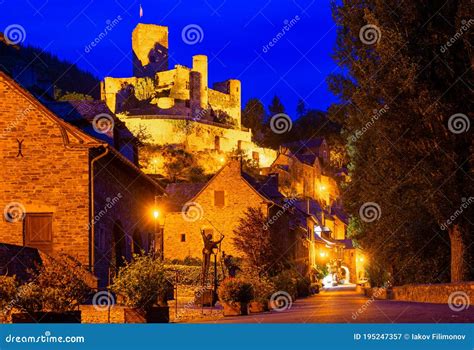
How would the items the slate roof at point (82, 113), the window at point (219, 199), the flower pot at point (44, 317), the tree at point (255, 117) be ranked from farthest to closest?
the tree at point (255, 117) < the window at point (219, 199) < the slate roof at point (82, 113) < the flower pot at point (44, 317)

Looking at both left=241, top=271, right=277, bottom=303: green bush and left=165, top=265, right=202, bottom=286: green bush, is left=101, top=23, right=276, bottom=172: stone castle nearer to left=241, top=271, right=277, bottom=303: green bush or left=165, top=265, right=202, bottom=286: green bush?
left=165, top=265, right=202, bottom=286: green bush

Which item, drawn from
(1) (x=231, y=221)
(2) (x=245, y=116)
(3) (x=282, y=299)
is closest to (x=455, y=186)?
(3) (x=282, y=299)

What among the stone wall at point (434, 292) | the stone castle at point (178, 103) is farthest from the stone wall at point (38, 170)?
the stone castle at point (178, 103)

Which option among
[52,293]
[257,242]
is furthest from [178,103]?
[52,293]

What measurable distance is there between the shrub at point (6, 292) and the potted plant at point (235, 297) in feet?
25.7

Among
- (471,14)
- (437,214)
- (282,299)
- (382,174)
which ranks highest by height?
(471,14)

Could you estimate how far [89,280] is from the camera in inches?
828

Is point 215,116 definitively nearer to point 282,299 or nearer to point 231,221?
point 231,221

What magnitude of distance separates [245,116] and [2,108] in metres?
131

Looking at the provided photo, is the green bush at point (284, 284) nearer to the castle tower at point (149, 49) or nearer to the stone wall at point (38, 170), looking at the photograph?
the stone wall at point (38, 170)

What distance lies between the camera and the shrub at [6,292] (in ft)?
44.4

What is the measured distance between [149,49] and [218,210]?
103 meters

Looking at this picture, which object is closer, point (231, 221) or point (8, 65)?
point (8, 65)

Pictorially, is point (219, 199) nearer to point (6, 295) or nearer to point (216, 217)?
point (216, 217)
